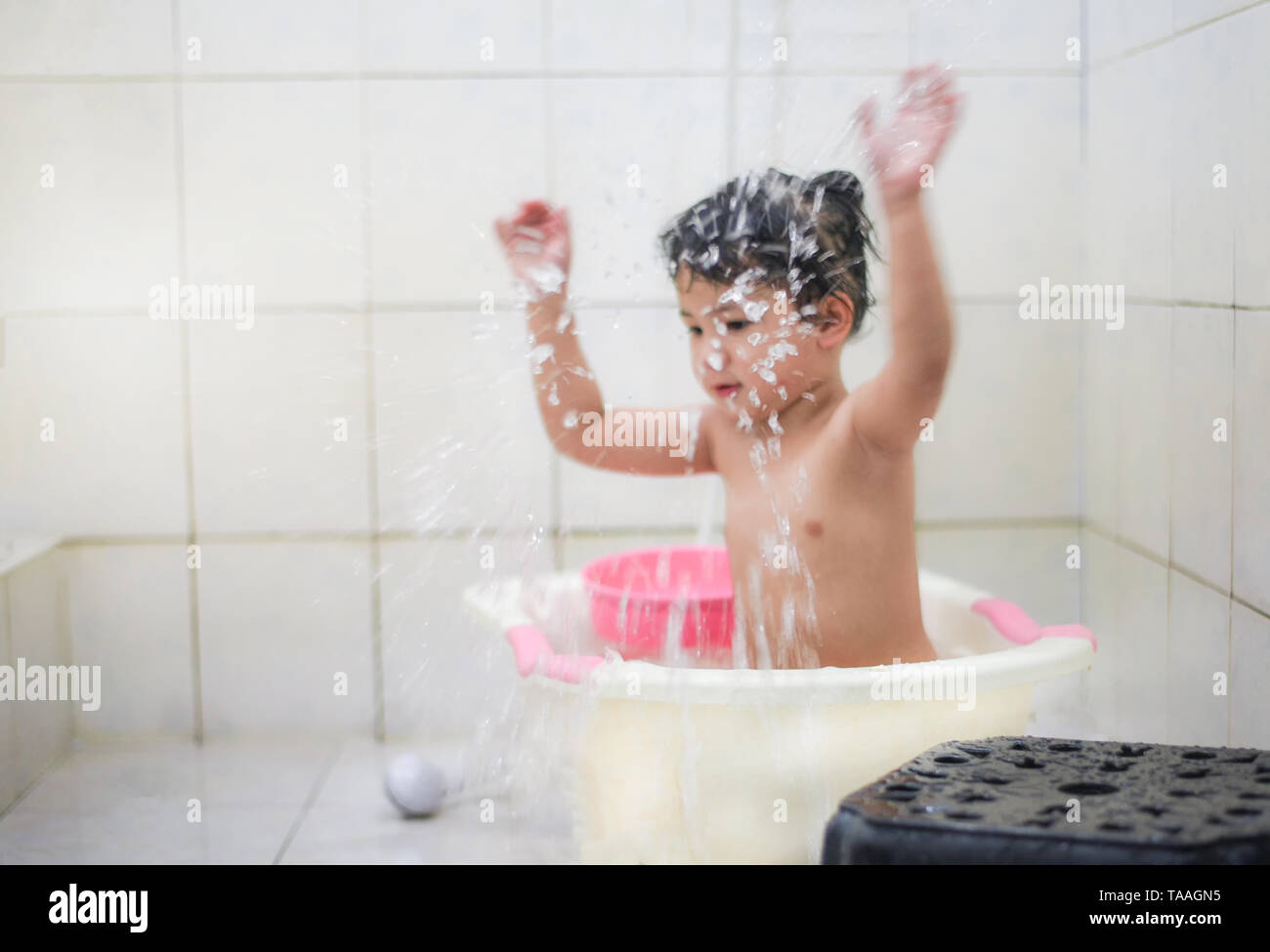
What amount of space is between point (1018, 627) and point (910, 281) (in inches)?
12.9

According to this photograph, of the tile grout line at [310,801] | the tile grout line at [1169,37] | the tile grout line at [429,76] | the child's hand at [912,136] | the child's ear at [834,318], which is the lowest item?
the tile grout line at [310,801]

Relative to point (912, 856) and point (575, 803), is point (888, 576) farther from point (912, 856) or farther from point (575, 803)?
point (912, 856)

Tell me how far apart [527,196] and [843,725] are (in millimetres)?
766

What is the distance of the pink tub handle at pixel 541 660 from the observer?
2.98ft

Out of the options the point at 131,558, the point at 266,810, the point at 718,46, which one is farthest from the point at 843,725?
the point at 131,558

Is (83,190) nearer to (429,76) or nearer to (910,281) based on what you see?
(429,76)

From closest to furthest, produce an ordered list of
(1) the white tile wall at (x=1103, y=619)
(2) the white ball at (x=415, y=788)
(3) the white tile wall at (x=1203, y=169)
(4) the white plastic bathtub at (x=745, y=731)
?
(4) the white plastic bathtub at (x=745, y=731) → (3) the white tile wall at (x=1203, y=169) → (2) the white ball at (x=415, y=788) → (1) the white tile wall at (x=1103, y=619)

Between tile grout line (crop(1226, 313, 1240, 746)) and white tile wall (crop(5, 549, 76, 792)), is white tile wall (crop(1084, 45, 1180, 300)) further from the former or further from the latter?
white tile wall (crop(5, 549, 76, 792))

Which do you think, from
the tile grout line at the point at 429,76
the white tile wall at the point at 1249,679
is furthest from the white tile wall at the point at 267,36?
the white tile wall at the point at 1249,679

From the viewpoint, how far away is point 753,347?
1.08 metres

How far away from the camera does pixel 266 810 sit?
1282 millimetres

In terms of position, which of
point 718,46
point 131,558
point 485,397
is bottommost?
point 131,558

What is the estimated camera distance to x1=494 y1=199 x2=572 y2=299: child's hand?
118 cm

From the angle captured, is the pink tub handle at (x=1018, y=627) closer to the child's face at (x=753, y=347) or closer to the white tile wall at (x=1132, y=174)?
the child's face at (x=753, y=347)
